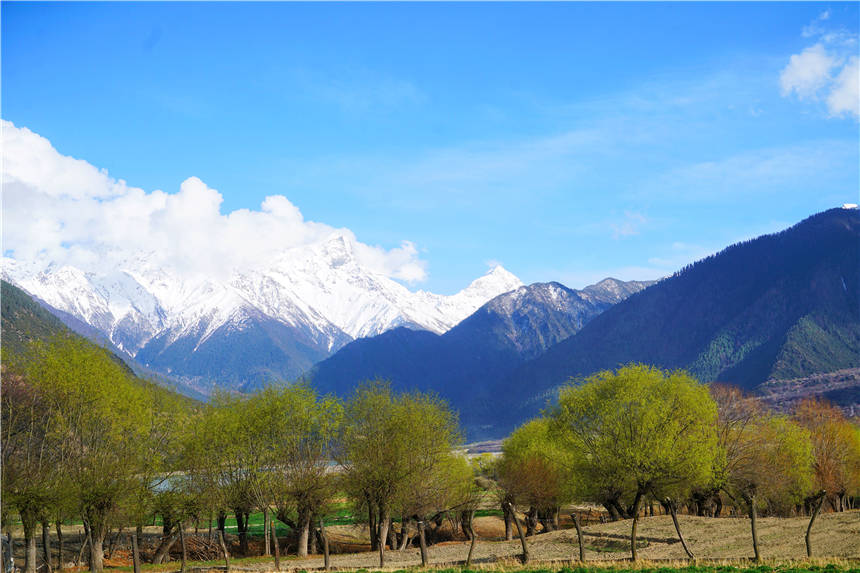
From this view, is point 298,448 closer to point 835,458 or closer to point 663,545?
point 663,545

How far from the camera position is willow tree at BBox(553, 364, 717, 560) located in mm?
63781


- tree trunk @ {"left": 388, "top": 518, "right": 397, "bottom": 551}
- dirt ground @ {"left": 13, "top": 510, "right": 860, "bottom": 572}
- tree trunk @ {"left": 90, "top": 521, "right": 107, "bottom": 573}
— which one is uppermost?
tree trunk @ {"left": 90, "top": 521, "right": 107, "bottom": 573}

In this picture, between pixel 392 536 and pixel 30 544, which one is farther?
pixel 392 536

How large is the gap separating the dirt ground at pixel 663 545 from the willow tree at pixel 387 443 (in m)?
6.44

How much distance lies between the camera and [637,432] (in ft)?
215

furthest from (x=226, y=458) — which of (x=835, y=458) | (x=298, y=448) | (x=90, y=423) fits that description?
(x=835, y=458)

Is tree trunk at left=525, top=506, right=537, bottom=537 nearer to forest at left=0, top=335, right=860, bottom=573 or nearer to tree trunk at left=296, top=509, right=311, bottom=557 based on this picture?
forest at left=0, top=335, right=860, bottom=573

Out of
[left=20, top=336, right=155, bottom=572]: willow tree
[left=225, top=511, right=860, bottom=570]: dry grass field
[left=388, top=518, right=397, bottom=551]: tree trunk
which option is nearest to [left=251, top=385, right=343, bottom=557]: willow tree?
Answer: [left=225, top=511, right=860, bottom=570]: dry grass field

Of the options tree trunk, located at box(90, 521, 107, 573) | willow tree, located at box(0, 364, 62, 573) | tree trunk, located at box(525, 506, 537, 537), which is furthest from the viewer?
tree trunk, located at box(525, 506, 537, 537)

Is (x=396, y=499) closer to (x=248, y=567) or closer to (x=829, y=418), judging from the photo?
(x=248, y=567)

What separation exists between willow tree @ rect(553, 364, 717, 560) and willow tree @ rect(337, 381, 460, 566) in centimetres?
1503

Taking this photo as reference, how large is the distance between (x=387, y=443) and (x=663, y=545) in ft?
91.0

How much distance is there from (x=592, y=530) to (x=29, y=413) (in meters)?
52.4

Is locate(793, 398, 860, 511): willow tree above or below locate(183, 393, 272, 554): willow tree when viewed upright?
below
